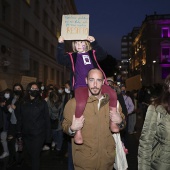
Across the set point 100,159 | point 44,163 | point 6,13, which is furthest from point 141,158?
point 6,13

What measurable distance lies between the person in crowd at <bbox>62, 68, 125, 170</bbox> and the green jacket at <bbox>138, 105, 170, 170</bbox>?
457 millimetres

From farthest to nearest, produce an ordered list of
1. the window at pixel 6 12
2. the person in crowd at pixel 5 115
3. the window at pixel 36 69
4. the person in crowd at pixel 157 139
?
the window at pixel 36 69 < the window at pixel 6 12 < the person in crowd at pixel 5 115 < the person in crowd at pixel 157 139

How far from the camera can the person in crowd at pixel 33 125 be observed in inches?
223

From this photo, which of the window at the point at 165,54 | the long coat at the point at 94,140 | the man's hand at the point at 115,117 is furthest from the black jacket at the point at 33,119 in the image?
the window at the point at 165,54

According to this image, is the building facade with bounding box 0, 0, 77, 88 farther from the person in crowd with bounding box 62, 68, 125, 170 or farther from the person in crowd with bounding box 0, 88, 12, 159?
the person in crowd with bounding box 62, 68, 125, 170

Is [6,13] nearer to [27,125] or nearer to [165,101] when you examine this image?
[27,125]

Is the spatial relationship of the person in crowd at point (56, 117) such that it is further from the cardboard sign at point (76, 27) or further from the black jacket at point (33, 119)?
the cardboard sign at point (76, 27)

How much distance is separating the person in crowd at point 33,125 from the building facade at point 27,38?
1297cm

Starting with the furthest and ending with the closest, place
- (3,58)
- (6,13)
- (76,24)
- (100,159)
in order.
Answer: (6,13) < (3,58) < (76,24) < (100,159)

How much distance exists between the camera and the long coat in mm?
3516

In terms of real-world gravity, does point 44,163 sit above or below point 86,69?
below

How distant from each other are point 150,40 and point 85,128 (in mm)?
57332

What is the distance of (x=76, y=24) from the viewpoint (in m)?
4.22

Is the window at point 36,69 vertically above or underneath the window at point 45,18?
underneath
